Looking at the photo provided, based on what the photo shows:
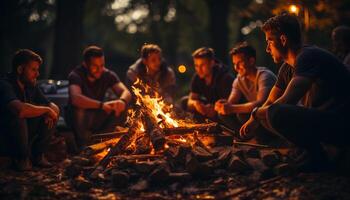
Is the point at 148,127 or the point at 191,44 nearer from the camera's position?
the point at 148,127

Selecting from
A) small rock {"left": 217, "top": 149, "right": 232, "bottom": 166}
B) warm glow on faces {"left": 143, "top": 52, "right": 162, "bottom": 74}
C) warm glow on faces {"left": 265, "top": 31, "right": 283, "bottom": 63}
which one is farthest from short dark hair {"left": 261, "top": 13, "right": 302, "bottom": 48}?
warm glow on faces {"left": 143, "top": 52, "right": 162, "bottom": 74}

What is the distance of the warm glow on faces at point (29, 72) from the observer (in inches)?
305

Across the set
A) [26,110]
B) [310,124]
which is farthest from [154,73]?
[310,124]

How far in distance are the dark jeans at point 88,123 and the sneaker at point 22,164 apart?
191 centimetres

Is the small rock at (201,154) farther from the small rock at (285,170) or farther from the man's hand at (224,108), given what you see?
the man's hand at (224,108)

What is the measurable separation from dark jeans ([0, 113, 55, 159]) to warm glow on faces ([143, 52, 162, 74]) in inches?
137

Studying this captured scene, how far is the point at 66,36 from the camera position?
16.2 meters

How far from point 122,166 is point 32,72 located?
236 centimetres

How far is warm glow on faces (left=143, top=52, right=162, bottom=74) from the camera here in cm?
1069

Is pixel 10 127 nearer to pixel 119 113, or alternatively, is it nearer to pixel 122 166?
pixel 122 166

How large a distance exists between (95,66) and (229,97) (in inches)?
109

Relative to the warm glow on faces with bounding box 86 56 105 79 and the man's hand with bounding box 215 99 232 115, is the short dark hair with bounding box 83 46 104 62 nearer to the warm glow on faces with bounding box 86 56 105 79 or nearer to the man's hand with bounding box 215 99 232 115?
the warm glow on faces with bounding box 86 56 105 79

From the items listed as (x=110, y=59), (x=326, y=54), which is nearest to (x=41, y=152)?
(x=326, y=54)

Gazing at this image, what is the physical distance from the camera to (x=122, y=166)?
673 centimetres
